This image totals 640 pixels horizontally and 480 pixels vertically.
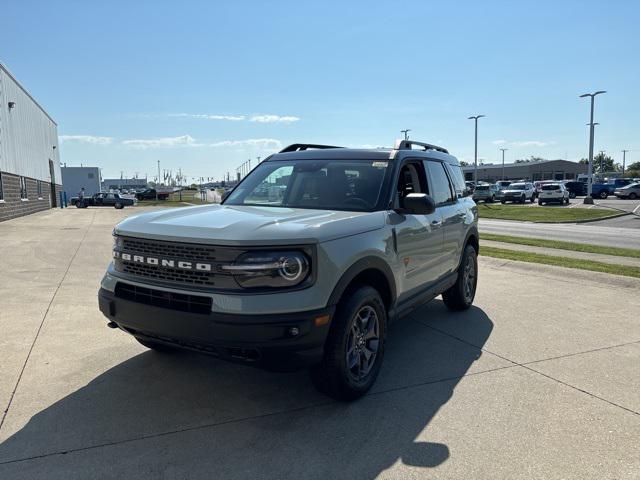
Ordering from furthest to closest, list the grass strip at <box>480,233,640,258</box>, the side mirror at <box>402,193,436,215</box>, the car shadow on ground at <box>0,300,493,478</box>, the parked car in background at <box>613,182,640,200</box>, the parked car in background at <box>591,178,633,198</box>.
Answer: the parked car in background at <box>591,178,633,198</box> < the parked car in background at <box>613,182,640,200</box> < the grass strip at <box>480,233,640,258</box> < the side mirror at <box>402,193,436,215</box> < the car shadow on ground at <box>0,300,493,478</box>

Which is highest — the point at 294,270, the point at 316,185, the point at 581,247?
the point at 316,185

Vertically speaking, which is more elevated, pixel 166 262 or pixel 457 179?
pixel 457 179

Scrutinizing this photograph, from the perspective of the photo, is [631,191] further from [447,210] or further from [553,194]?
[447,210]

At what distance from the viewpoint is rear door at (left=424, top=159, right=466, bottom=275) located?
5422mm

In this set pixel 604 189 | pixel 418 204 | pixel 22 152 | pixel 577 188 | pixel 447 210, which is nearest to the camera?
pixel 418 204

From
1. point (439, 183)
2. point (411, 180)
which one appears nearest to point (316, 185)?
point (411, 180)

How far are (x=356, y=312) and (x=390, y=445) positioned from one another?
0.93 m

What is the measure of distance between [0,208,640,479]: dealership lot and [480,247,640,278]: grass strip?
3107 millimetres

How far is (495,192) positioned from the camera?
4766cm

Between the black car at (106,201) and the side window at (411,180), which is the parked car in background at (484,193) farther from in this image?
the side window at (411,180)

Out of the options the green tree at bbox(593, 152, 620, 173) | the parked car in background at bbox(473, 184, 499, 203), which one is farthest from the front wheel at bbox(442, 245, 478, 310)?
the green tree at bbox(593, 152, 620, 173)

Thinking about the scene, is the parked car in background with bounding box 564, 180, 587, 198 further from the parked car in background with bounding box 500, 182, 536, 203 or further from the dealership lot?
the dealership lot

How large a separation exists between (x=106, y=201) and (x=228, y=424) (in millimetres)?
45231

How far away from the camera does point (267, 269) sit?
10.4 ft
